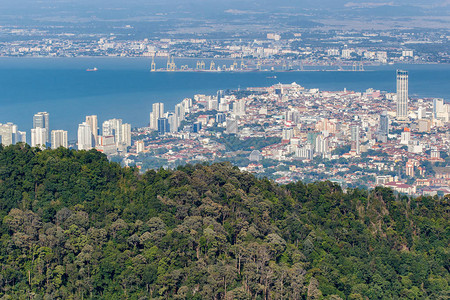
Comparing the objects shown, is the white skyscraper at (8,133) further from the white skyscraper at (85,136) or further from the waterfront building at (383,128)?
the waterfront building at (383,128)

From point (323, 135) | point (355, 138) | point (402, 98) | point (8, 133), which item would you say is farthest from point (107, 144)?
point (402, 98)

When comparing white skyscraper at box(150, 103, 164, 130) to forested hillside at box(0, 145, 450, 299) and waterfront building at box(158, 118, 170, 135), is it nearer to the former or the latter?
waterfront building at box(158, 118, 170, 135)

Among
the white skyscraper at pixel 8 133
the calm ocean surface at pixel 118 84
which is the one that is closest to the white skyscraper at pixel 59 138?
the white skyscraper at pixel 8 133

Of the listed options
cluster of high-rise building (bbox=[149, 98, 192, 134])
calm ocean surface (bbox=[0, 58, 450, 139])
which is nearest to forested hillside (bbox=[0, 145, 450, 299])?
calm ocean surface (bbox=[0, 58, 450, 139])

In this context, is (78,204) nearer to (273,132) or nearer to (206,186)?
(206,186)

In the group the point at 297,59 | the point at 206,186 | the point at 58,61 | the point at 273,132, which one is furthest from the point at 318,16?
the point at 206,186
